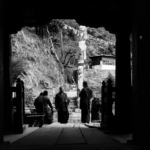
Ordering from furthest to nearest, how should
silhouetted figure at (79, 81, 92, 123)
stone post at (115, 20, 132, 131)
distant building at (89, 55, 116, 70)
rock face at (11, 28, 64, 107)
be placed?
1. distant building at (89, 55, 116, 70)
2. rock face at (11, 28, 64, 107)
3. silhouetted figure at (79, 81, 92, 123)
4. stone post at (115, 20, 132, 131)

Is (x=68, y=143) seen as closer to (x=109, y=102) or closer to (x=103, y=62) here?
(x=109, y=102)

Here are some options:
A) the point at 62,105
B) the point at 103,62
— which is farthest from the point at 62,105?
the point at 103,62

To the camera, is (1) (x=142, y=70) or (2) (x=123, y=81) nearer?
(1) (x=142, y=70)

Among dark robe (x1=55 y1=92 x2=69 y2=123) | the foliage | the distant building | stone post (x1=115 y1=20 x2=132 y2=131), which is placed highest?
the distant building

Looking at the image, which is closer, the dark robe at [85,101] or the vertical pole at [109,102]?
the vertical pole at [109,102]

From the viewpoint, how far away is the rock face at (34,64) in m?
27.6

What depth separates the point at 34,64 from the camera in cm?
3322

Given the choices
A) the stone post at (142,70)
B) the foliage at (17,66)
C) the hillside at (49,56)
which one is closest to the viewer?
the stone post at (142,70)

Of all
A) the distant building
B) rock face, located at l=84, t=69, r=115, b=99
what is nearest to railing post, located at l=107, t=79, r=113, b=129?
rock face, located at l=84, t=69, r=115, b=99

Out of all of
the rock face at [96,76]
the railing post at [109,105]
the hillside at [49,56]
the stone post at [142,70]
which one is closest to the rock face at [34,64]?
the hillside at [49,56]

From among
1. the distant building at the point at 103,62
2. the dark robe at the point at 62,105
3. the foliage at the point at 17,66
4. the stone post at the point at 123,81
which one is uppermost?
the distant building at the point at 103,62

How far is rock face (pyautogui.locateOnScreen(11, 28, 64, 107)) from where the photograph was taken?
27.6 m

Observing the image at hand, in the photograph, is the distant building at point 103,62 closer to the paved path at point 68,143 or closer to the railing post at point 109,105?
the railing post at point 109,105

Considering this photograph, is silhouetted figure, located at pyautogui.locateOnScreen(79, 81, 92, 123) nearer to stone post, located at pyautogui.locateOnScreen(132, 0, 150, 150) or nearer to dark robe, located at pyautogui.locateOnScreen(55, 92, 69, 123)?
dark robe, located at pyautogui.locateOnScreen(55, 92, 69, 123)
